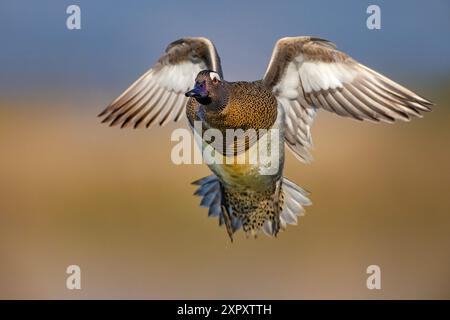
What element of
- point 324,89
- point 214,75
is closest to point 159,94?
point 214,75

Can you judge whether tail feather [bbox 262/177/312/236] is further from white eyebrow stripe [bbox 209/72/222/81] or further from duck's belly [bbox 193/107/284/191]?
white eyebrow stripe [bbox 209/72/222/81]

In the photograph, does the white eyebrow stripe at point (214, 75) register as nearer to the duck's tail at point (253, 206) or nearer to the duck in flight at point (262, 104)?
the duck in flight at point (262, 104)

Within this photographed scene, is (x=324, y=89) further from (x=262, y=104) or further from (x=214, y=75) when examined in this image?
(x=214, y=75)

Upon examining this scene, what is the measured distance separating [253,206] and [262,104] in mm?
287

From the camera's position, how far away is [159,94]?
1.90 meters

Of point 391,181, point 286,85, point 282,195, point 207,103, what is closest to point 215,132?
point 207,103

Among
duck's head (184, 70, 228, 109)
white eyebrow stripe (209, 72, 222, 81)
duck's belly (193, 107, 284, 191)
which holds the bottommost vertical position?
duck's belly (193, 107, 284, 191)

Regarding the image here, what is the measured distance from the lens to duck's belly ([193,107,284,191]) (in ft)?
5.41

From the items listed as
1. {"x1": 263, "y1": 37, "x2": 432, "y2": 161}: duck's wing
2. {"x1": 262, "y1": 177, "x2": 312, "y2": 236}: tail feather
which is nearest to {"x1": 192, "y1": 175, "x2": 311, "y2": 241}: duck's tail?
{"x1": 262, "y1": 177, "x2": 312, "y2": 236}: tail feather

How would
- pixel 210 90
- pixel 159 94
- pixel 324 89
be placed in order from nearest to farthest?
pixel 210 90 → pixel 324 89 → pixel 159 94

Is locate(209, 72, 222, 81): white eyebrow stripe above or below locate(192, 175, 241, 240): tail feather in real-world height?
above

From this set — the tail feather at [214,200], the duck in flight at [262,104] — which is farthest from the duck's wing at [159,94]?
the tail feather at [214,200]

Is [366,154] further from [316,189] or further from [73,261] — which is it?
[73,261]

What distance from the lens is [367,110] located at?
1695 mm
